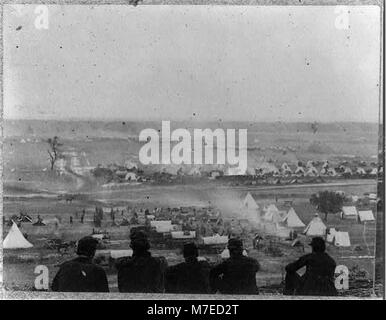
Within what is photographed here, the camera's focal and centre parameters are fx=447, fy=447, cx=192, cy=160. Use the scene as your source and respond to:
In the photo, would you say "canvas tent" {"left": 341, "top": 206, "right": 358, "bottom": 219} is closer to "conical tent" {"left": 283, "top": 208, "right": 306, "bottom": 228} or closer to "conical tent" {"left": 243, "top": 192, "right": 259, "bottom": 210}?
"conical tent" {"left": 283, "top": 208, "right": 306, "bottom": 228}

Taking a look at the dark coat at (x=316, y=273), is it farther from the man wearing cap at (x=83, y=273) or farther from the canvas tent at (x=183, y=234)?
the man wearing cap at (x=83, y=273)

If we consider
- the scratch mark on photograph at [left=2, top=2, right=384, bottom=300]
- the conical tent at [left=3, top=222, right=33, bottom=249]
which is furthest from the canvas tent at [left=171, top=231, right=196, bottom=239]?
the conical tent at [left=3, top=222, right=33, bottom=249]

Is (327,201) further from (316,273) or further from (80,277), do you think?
(80,277)

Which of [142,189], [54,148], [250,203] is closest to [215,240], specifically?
[250,203]

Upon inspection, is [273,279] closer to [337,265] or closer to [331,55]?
[337,265]

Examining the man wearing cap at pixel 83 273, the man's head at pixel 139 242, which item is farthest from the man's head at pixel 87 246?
the man's head at pixel 139 242
